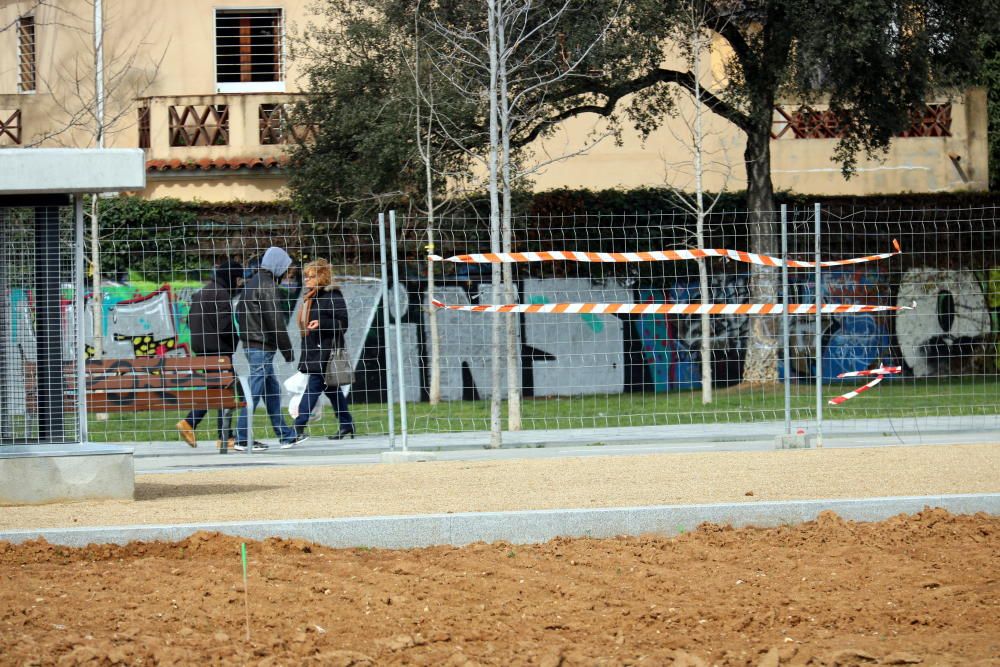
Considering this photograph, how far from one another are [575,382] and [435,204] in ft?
12.3

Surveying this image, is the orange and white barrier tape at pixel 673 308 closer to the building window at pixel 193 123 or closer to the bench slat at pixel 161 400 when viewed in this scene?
the bench slat at pixel 161 400

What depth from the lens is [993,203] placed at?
25984mm

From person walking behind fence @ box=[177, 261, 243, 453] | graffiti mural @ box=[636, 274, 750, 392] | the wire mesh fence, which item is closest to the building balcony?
the wire mesh fence

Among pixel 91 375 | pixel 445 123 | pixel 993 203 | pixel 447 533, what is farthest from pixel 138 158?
pixel 993 203

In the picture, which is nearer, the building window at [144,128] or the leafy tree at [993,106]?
the building window at [144,128]

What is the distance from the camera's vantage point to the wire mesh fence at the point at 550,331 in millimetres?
13172

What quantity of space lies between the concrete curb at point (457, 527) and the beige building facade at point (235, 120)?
1595 centimetres

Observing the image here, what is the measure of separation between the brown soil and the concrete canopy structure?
1.63 m

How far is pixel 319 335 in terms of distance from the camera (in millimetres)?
13508

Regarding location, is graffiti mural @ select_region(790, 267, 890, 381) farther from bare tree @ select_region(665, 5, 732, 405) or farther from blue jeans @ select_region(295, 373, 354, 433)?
blue jeans @ select_region(295, 373, 354, 433)

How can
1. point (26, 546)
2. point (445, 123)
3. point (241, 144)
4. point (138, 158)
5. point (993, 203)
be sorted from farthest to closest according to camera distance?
1. point (993, 203)
2. point (241, 144)
3. point (445, 123)
4. point (138, 158)
5. point (26, 546)

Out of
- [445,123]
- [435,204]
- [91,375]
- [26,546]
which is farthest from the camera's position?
[435,204]

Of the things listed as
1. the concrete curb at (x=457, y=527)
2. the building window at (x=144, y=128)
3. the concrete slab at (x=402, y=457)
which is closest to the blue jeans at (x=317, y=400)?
the concrete slab at (x=402, y=457)

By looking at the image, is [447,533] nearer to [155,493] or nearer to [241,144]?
[155,493]
